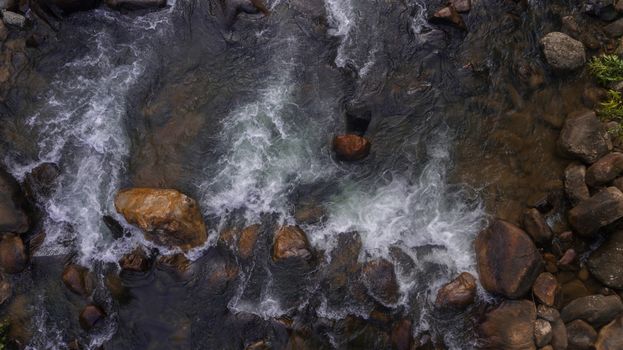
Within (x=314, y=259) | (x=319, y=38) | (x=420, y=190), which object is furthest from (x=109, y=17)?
(x=420, y=190)

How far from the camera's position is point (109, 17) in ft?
47.4

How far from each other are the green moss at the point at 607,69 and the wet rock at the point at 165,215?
1239 cm

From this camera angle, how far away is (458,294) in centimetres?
1198

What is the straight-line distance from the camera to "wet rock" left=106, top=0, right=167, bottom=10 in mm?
14254

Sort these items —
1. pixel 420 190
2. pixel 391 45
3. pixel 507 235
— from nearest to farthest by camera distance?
pixel 507 235, pixel 420 190, pixel 391 45

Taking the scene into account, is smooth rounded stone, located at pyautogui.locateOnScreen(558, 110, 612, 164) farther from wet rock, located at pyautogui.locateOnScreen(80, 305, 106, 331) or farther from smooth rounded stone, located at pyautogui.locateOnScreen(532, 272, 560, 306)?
wet rock, located at pyautogui.locateOnScreen(80, 305, 106, 331)

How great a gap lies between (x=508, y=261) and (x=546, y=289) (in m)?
1.23

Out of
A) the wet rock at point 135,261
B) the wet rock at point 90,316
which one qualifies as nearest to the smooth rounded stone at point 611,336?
the wet rock at point 135,261

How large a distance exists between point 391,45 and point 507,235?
667 cm

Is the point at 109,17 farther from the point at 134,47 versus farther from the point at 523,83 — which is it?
the point at 523,83

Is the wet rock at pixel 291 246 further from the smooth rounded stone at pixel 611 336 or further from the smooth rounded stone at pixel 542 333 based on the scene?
the smooth rounded stone at pixel 611 336

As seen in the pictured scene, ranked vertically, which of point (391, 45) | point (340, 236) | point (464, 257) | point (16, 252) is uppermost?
point (391, 45)

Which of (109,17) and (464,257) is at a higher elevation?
(109,17)

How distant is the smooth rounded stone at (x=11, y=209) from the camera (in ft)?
41.6
